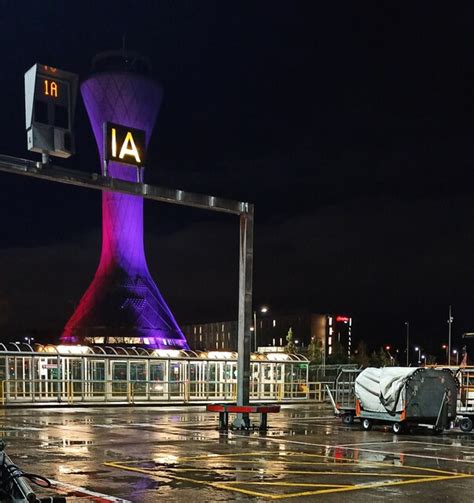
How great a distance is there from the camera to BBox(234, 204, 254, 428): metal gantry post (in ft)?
69.5

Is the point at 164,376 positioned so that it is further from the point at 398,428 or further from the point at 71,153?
the point at 71,153

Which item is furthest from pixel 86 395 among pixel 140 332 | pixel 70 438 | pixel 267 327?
pixel 267 327

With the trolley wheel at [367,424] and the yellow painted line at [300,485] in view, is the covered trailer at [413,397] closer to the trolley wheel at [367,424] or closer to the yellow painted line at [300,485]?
the trolley wheel at [367,424]

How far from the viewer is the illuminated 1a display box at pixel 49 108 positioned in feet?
47.0

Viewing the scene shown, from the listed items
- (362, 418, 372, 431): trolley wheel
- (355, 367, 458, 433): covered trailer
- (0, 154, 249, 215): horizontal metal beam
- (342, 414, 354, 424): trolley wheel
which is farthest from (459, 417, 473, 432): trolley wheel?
(0, 154, 249, 215): horizontal metal beam

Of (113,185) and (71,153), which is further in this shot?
(113,185)

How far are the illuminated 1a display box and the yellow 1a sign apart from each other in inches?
78.7

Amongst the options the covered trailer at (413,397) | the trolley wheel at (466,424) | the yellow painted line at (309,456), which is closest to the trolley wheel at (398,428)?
the covered trailer at (413,397)

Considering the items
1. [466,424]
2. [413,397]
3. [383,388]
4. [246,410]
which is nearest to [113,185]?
[246,410]

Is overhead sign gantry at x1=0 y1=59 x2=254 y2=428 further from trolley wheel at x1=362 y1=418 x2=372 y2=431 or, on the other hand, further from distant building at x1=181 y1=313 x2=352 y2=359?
distant building at x1=181 y1=313 x2=352 y2=359

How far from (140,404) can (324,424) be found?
43.0ft

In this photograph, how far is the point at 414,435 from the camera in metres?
21.7

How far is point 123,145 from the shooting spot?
680 inches

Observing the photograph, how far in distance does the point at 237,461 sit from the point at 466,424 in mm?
10721
